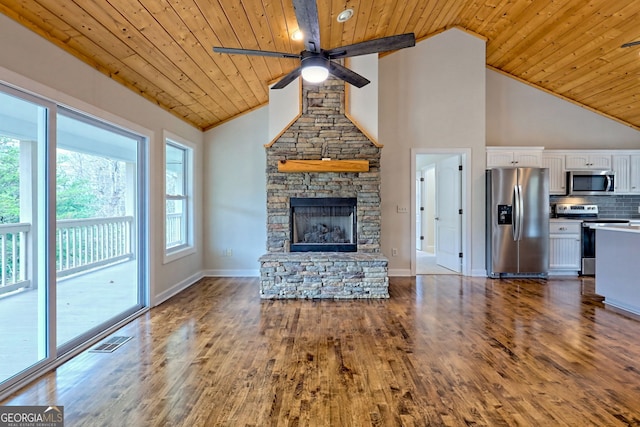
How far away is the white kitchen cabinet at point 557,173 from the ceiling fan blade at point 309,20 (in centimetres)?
496

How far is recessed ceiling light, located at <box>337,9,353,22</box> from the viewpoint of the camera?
378 cm

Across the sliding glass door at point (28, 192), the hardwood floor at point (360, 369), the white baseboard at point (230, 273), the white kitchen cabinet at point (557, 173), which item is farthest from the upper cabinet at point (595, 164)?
the sliding glass door at point (28, 192)

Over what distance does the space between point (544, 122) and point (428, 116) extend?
2137 millimetres

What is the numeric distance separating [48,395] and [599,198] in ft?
25.1

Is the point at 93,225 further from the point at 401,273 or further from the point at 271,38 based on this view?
the point at 401,273

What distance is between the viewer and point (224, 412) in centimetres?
196

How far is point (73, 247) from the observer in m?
4.58

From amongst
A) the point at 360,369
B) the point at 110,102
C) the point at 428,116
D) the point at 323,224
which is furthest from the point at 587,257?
the point at 110,102

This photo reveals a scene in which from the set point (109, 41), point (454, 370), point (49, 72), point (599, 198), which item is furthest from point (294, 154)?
point (599, 198)

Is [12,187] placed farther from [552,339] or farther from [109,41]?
[552,339]

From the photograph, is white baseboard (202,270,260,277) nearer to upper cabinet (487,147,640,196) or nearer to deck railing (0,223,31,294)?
deck railing (0,223,31,294)

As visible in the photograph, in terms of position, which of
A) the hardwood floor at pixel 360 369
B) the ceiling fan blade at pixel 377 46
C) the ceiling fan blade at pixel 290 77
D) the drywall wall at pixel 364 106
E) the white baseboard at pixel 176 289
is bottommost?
the hardwood floor at pixel 360 369

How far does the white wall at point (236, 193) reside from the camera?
5.65 m

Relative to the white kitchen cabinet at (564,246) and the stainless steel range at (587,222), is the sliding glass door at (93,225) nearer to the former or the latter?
the white kitchen cabinet at (564,246)
